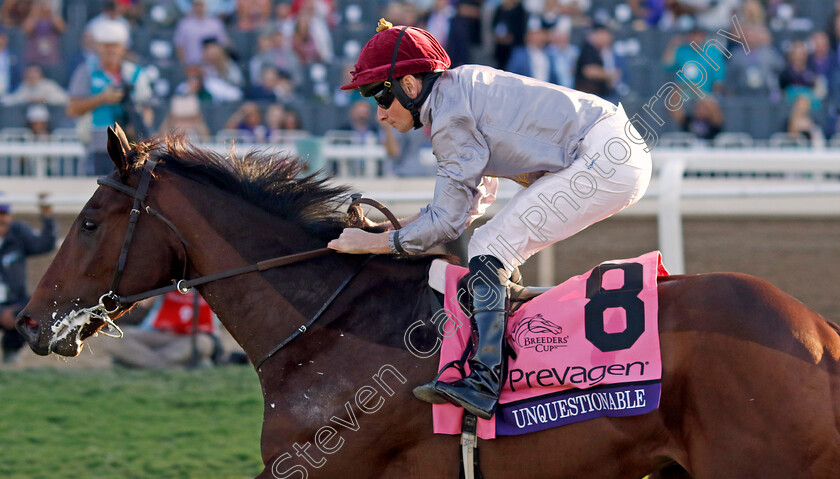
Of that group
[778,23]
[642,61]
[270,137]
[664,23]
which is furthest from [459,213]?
[778,23]

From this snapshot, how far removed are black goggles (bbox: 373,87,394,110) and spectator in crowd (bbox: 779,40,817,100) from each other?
8.82 meters

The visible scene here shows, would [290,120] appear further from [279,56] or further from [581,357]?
[581,357]

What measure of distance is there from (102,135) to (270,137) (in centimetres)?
259

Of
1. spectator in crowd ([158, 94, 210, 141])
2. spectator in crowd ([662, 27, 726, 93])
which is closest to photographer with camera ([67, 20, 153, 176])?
spectator in crowd ([158, 94, 210, 141])

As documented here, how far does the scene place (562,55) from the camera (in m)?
9.95

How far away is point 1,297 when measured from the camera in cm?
689

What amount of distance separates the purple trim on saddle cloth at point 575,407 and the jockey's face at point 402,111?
1.03 m

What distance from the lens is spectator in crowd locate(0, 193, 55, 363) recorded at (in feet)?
22.4

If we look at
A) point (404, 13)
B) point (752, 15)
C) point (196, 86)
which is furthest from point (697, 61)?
point (196, 86)

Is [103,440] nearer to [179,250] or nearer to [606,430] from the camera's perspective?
[179,250]

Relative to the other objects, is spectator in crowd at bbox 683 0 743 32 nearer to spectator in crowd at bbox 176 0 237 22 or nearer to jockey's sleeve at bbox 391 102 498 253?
spectator in crowd at bbox 176 0 237 22

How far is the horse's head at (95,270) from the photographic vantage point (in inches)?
126

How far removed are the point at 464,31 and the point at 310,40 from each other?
2.32 meters

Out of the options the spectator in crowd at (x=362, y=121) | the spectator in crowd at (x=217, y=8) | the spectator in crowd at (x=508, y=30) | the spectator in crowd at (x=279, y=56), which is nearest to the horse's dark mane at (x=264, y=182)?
the spectator in crowd at (x=362, y=121)
